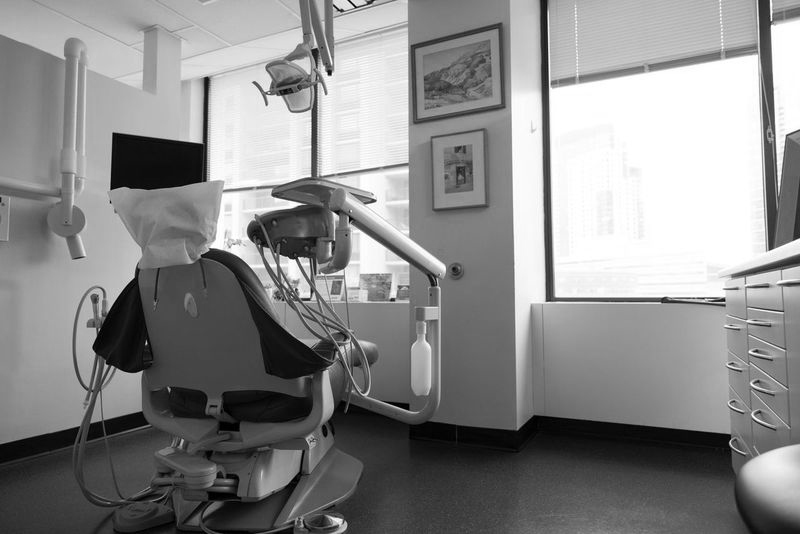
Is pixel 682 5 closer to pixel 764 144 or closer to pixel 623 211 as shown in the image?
pixel 764 144

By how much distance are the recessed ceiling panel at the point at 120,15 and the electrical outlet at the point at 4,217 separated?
1.64 meters

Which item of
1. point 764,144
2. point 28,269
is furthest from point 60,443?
point 764,144

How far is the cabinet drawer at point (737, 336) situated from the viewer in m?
1.90

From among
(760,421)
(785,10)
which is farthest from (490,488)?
(785,10)

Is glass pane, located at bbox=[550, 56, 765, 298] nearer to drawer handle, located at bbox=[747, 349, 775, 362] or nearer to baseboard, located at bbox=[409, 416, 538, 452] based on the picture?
baseboard, located at bbox=[409, 416, 538, 452]

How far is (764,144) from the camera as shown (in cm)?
290

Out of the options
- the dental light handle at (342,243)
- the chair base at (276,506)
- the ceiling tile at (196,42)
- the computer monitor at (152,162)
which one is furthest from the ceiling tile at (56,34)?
the chair base at (276,506)

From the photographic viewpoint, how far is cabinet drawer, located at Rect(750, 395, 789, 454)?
1.45m

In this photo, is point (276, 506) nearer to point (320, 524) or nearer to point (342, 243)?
point (320, 524)

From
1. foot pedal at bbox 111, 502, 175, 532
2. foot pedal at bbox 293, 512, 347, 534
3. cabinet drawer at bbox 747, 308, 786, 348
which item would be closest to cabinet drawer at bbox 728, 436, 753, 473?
cabinet drawer at bbox 747, 308, 786, 348

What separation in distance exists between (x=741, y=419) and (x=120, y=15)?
14.3 ft

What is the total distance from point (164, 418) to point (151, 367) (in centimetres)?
19

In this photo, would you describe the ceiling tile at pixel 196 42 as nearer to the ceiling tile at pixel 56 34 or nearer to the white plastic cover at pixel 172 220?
the ceiling tile at pixel 56 34

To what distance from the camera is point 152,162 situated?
3135 mm
